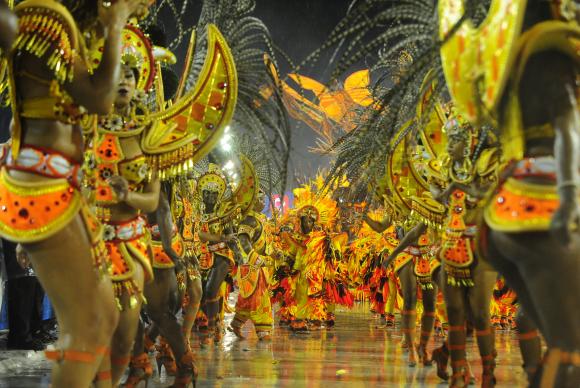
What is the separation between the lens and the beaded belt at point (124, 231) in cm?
374

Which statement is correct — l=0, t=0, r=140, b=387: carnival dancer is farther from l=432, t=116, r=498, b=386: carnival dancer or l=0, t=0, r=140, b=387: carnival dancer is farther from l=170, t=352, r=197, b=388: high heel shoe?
l=432, t=116, r=498, b=386: carnival dancer

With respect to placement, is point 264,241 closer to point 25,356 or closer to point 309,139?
point 25,356

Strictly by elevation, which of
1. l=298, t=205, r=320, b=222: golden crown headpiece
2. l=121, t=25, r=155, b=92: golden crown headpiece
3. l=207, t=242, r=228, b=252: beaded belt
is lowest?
l=207, t=242, r=228, b=252: beaded belt

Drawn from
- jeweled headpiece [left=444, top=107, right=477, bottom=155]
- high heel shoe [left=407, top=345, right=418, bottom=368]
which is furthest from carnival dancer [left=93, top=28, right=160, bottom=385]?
high heel shoe [left=407, top=345, right=418, bottom=368]

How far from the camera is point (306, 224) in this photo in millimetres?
13578

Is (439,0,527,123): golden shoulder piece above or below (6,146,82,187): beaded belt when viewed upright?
above

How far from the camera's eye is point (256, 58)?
16.7ft

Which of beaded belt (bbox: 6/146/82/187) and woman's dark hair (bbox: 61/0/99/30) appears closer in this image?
beaded belt (bbox: 6/146/82/187)

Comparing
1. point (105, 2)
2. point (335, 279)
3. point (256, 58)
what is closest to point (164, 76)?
point (256, 58)

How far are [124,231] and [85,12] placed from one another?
47.3 inches

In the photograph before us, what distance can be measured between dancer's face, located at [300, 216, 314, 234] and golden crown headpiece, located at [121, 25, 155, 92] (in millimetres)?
9342

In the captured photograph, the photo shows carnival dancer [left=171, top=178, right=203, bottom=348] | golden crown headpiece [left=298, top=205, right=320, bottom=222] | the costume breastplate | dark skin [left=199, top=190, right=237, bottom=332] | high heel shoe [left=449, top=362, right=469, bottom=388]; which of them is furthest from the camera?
golden crown headpiece [left=298, top=205, right=320, bottom=222]

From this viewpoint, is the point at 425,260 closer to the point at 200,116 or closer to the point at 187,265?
the point at 187,265

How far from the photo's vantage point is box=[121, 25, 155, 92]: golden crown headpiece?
13.6ft
